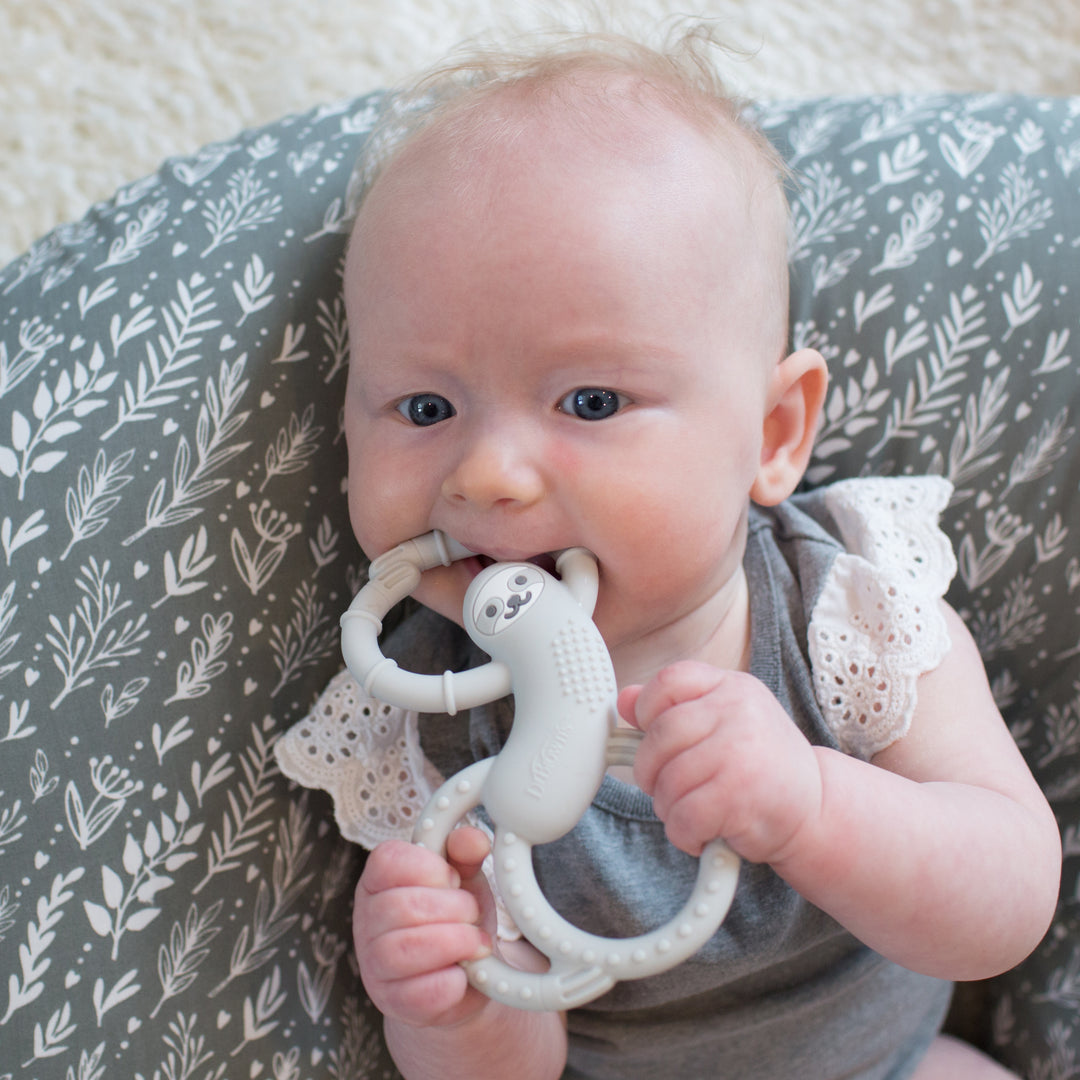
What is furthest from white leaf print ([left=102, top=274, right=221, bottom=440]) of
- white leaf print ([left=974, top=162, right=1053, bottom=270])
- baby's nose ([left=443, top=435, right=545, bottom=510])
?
white leaf print ([left=974, top=162, right=1053, bottom=270])

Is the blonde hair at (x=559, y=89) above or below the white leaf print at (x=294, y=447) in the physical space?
above

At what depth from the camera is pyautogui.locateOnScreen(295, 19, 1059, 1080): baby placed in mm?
755

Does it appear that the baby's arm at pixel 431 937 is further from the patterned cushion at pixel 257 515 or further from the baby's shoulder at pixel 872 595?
the baby's shoulder at pixel 872 595

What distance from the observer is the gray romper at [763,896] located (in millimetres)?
966

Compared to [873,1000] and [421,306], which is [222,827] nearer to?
[421,306]

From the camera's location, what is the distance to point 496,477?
0.78 meters

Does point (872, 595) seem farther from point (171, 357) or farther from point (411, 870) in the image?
point (171, 357)

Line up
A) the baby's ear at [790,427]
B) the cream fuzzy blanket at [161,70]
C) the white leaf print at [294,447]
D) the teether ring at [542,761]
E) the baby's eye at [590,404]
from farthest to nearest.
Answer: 1. the cream fuzzy blanket at [161,70]
2. the white leaf print at [294,447]
3. the baby's ear at [790,427]
4. the baby's eye at [590,404]
5. the teether ring at [542,761]

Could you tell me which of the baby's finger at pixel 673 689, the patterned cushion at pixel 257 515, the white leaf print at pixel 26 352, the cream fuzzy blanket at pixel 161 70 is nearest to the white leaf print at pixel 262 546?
the patterned cushion at pixel 257 515

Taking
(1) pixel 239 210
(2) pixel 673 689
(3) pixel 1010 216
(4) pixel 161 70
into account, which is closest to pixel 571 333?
(2) pixel 673 689

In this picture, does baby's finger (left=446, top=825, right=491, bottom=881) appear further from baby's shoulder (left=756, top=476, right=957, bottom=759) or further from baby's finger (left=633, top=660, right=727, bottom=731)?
baby's shoulder (left=756, top=476, right=957, bottom=759)

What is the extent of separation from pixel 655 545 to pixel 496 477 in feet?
0.42

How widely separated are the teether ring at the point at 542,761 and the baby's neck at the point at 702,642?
0.17 meters

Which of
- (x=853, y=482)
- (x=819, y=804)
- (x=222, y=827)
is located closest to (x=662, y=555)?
(x=819, y=804)
